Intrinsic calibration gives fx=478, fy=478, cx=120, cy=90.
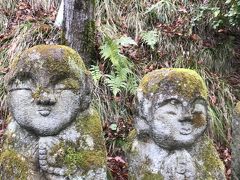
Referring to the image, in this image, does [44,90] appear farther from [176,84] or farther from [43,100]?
[176,84]

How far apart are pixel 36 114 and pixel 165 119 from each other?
795 millimetres

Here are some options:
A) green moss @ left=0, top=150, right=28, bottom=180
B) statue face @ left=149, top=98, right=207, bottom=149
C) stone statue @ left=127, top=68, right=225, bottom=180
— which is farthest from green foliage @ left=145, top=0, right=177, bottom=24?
green moss @ left=0, top=150, right=28, bottom=180

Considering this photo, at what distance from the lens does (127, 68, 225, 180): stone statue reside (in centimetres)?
298

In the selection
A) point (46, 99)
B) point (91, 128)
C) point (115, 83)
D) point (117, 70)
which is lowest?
point (115, 83)

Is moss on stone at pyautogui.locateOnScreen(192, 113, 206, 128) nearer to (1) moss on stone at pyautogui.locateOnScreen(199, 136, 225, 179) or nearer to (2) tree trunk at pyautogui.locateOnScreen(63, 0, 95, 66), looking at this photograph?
(1) moss on stone at pyautogui.locateOnScreen(199, 136, 225, 179)

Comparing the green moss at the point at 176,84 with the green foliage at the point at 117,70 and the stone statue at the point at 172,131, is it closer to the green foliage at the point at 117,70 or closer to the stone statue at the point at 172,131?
the stone statue at the point at 172,131

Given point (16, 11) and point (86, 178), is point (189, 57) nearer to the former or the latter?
point (16, 11)

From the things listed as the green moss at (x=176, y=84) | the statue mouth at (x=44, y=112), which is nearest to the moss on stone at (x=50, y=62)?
the statue mouth at (x=44, y=112)

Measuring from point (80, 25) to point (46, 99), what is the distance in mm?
2625

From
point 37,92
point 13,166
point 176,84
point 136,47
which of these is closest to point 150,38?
point 136,47

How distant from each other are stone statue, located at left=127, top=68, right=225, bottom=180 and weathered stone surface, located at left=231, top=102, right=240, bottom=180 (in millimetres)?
276

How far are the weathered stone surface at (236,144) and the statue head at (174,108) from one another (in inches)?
13.5

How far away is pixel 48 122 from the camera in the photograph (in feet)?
9.50

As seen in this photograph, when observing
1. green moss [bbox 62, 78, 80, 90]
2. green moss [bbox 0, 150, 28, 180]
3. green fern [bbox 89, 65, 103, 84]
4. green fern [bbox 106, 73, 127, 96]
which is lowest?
green fern [bbox 106, 73, 127, 96]
